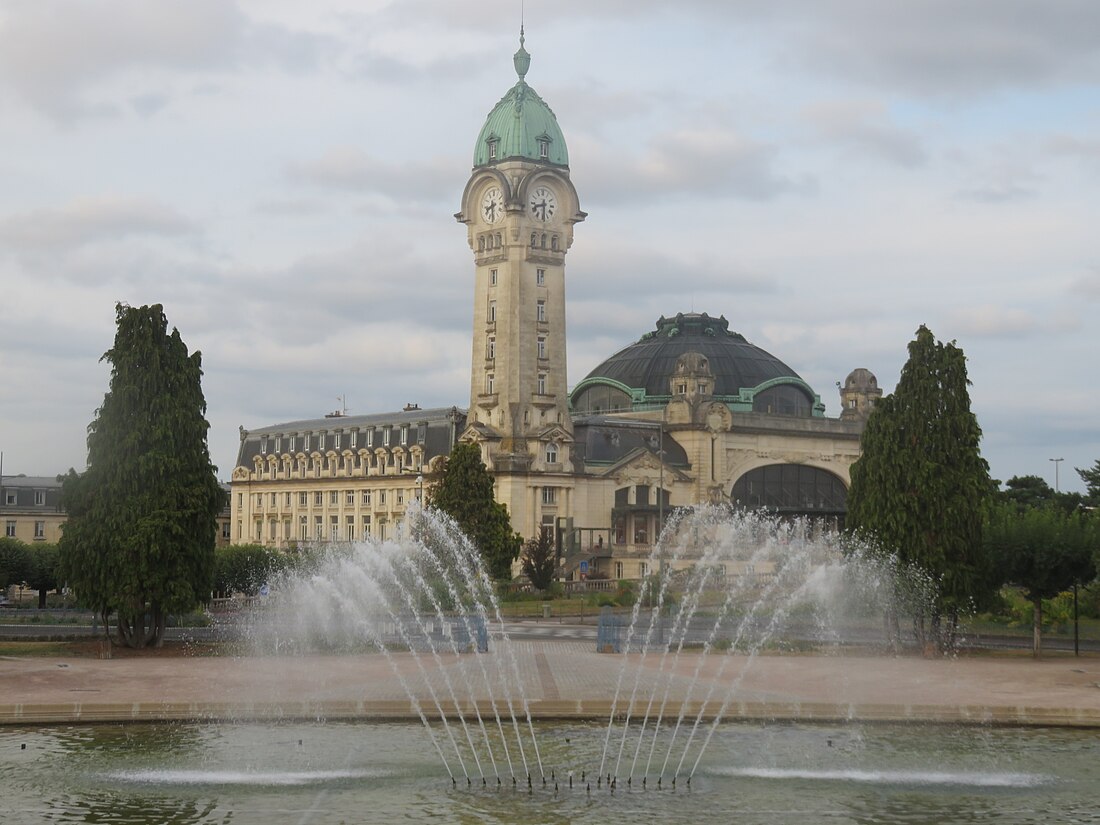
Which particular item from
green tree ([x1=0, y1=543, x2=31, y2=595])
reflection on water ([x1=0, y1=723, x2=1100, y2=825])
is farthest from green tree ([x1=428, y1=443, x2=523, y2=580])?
reflection on water ([x1=0, y1=723, x2=1100, y2=825])

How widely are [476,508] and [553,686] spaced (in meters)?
47.7

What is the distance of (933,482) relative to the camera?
168ft

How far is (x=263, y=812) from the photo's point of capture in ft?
79.8

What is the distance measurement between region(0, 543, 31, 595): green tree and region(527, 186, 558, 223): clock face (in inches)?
1720

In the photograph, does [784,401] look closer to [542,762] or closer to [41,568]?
[41,568]

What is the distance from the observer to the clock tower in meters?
108

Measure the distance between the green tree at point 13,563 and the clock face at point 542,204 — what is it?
4369cm

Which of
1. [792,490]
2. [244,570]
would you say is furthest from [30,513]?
[792,490]

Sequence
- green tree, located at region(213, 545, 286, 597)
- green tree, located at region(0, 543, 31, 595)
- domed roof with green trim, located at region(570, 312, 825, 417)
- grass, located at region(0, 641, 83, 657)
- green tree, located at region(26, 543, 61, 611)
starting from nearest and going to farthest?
grass, located at region(0, 641, 83, 657) → green tree, located at region(0, 543, 31, 595) → green tree, located at region(26, 543, 61, 611) → green tree, located at region(213, 545, 286, 597) → domed roof with green trim, located at region(570, 312, 825, 417)

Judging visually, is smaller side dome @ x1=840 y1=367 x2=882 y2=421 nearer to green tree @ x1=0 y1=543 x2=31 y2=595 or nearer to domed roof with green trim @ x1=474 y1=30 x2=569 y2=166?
domed roof with green trim @ x1=474 y1=30 x2=569 y2=166

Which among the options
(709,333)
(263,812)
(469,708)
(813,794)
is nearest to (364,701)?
(469,708)

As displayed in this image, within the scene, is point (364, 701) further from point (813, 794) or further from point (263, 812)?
point (813, 794)

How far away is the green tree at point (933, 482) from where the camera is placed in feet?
166

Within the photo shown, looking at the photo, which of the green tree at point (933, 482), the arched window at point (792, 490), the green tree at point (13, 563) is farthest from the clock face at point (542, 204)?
the green tree at point (933, 482)
